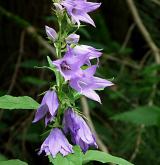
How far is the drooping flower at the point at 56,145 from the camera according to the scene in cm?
172

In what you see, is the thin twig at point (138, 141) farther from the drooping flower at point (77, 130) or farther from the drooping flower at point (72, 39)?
the drooping flower at point (72, 39)

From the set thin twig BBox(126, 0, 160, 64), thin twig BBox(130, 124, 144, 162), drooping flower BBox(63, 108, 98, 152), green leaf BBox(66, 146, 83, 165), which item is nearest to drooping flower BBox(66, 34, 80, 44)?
drooping flower BBox(63, 108, 98, 152)

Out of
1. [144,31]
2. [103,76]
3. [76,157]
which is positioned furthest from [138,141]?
[76,157]

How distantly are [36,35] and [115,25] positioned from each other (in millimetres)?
A: 1597

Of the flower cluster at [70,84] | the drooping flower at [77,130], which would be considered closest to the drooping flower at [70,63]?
the flower cluster at [70,84]

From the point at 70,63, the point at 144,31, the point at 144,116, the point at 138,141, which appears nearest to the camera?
the point at 70,63

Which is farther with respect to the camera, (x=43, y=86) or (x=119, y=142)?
(x=43, y=86)

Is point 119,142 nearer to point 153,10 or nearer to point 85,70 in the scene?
point 153,10

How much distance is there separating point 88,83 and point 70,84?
0.08m

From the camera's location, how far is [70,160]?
5.52ft

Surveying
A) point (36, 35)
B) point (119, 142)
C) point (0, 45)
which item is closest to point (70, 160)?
point (119, 142)

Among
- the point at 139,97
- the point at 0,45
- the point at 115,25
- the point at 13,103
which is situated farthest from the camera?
the point at 115,25

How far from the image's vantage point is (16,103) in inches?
71.2

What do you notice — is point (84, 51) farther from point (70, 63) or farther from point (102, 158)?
point (102, 158)
